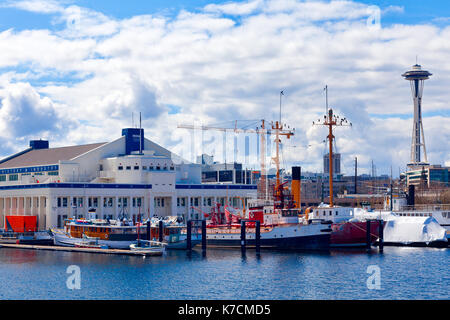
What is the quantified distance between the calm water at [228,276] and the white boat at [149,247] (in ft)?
7.65

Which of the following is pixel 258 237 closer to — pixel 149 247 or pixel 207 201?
pixel 149 247

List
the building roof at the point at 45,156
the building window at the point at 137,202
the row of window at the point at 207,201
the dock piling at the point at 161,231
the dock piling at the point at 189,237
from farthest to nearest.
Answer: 1. the building roof at the point at 45,156
2. the row of window at the point at 207,201
3. the building window at the point at 137,202
4. the dock piling at the point at 161,231
5. the dock piling at the point at 189,237

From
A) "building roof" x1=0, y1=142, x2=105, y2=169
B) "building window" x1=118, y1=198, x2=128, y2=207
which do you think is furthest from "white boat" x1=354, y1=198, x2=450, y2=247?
"building roof" x1=0, y1=142, x2=105, y2=169

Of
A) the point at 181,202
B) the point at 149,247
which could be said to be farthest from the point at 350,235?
the point at 181,202

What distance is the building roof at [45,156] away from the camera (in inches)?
5507

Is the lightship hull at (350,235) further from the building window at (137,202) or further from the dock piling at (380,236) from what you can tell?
the building window at (137,202)

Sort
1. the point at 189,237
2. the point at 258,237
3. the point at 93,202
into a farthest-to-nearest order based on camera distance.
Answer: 1. the point at 93,202
2. the point at 189,237
3. the point at 258,237

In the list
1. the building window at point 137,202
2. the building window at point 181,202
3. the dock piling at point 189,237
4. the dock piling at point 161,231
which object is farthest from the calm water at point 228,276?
the building window at point 181,202
